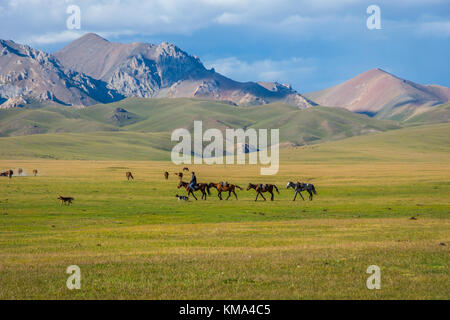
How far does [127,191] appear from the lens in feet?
192

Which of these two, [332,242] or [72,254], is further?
[332,242]

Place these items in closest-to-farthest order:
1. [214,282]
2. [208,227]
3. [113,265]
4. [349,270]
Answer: [214,282] → [349,270] → [113,265] → [208,227]

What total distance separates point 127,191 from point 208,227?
98.8 ft

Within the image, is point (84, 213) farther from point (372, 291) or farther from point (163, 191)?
point (372, 291)

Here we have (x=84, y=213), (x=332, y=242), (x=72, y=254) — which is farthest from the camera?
(x=84, y=213)

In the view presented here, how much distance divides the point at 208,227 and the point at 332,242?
8.95 metres

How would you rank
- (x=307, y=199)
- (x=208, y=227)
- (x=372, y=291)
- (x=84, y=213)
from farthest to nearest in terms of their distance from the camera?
(x=307, y=199) < (x=84, y=213) < (x=208, y=227) < (x=372, y=291)

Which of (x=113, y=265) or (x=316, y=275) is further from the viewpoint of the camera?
(x=113, y=265)
